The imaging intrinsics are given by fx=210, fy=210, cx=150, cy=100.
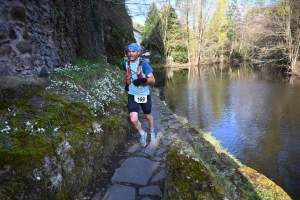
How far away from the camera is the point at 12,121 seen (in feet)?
8.77

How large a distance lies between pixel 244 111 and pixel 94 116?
9.70 metres

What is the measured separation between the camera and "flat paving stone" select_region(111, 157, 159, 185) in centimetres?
307

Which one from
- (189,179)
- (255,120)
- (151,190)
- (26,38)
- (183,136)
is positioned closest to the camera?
(189,179)

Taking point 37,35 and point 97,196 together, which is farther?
point 37,35

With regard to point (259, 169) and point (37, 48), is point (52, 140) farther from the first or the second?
point (259, 169)

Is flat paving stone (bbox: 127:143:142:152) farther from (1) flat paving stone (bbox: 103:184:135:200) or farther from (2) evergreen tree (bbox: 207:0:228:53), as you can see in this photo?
(2) evergreen tree (bbox: 207:0:228:53)

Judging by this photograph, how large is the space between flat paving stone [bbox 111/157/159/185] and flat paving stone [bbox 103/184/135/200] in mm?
161

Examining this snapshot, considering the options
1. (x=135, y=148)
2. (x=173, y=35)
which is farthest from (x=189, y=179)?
(x=173, y=35)

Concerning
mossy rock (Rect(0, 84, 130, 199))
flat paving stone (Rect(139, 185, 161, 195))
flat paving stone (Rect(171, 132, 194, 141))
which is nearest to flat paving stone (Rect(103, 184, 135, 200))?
flat paving stone (Rect(139, 185, 161, 195))

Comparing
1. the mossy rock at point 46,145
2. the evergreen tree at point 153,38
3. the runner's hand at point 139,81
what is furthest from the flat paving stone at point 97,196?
the evergreen tree at point 153,38

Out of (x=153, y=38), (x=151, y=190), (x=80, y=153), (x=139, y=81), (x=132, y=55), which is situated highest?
(x=153, y=38)

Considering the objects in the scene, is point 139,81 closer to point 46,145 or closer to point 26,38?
point 46,145

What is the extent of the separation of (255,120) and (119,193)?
30.0ft

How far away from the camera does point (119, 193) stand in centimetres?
276
